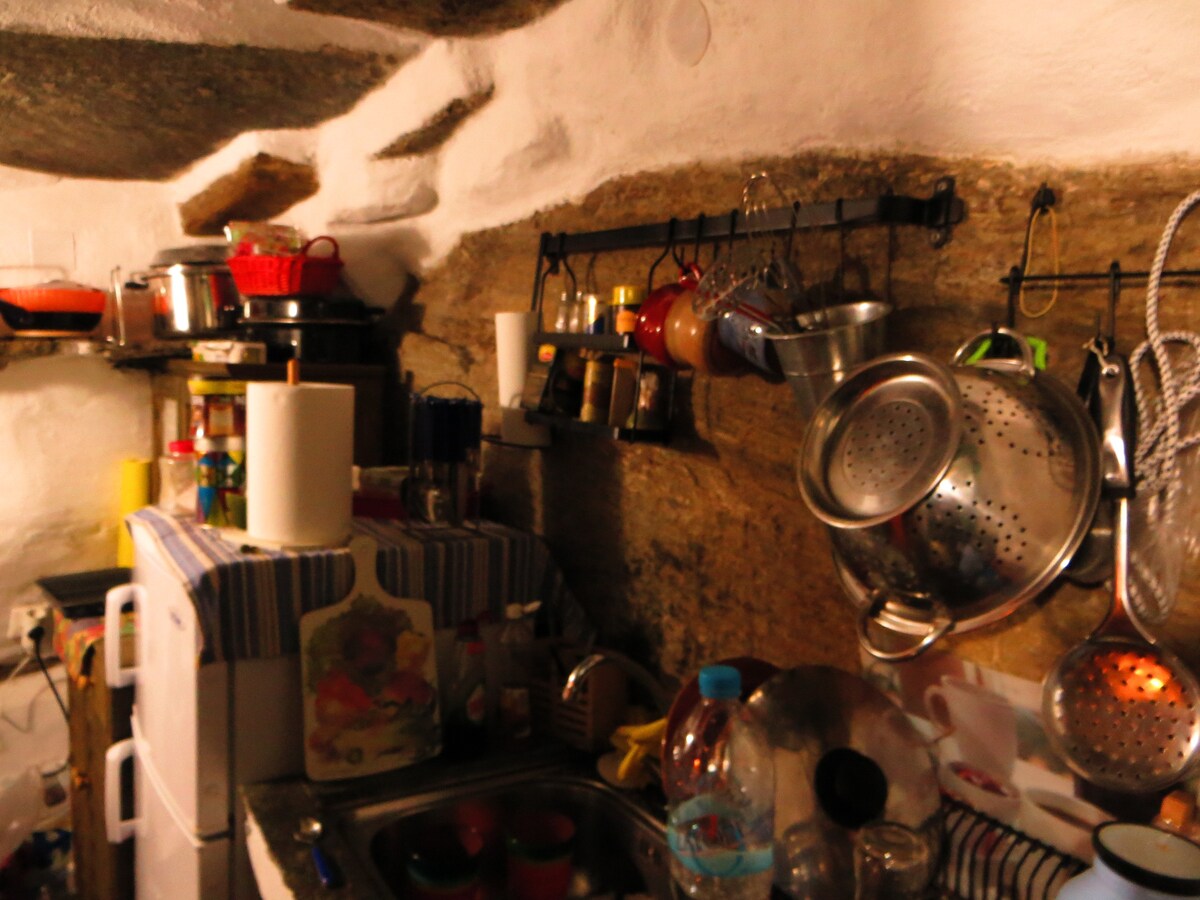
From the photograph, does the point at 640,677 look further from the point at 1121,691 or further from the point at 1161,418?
the point at 1161,418

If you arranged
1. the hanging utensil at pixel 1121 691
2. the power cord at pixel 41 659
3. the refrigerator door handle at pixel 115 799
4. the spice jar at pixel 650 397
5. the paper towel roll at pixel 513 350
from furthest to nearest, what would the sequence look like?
the power cord at pixel 41 659 → the refrigerator door handle at pixel 115 799 → the paper towel roll at pixel 513 350 → the spice jar at pixel 650 397 → the hanging utensil at pixel 1121 691

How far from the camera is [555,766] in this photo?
1409 mm

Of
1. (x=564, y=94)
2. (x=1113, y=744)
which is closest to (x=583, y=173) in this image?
(x=564, y=94)

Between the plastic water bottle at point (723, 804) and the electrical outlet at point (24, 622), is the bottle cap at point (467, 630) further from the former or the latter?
the electrical outlet at point (24, 622)

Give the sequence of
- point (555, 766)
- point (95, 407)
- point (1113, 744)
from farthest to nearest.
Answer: point (95, 407), point (555, 766), point (1113, 744)

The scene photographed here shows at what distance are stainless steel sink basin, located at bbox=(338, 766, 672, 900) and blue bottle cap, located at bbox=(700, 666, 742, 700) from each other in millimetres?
319

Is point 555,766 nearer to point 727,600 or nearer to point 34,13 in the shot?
point 727,600

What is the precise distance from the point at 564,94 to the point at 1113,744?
125 cm

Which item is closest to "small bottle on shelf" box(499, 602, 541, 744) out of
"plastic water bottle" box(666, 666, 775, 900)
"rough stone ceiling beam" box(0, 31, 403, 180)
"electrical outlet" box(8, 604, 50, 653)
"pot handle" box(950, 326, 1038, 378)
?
"plastic water bottle" box(666, 666, 775, 900)

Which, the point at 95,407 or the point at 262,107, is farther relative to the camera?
Answer: the point at 95,407

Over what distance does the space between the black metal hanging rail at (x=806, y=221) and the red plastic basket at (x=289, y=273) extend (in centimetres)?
73

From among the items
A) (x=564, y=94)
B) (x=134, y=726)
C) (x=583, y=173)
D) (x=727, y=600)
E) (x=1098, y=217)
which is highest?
(x=564, y=94)

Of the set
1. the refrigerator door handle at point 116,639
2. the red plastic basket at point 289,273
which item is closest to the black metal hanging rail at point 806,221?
the red plastic basket at point 289,273

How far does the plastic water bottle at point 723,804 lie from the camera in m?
0.98
